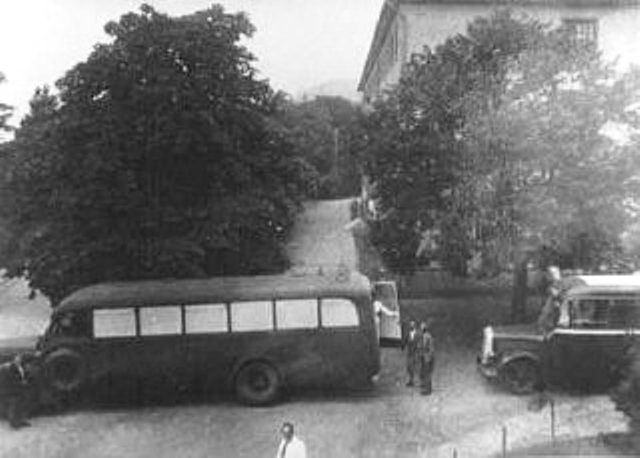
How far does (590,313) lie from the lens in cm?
1727

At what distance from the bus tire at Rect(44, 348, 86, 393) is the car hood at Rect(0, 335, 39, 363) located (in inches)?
196

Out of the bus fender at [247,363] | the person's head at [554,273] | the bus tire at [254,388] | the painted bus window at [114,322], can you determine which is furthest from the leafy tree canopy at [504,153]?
the painted bus window at [114,322]

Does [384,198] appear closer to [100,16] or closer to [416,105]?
[416,105]

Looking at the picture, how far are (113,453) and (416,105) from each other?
9.44 meters

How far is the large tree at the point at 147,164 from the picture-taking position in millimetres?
20625

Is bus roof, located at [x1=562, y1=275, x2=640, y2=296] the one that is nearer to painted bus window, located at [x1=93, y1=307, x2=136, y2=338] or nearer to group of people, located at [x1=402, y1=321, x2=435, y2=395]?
group of people, located at [x1=402, y1=321, x2=435, y2=395]

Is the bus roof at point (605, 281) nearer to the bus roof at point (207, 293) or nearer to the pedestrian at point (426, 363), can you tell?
the pedestrian at point (426, 363)

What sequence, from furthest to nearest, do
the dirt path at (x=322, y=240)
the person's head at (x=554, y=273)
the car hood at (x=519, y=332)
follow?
1. the dirt path at (x=322, y=240)
2. the person's head at (x=554, y=273)
3. the car hood at (x=519, y=332)

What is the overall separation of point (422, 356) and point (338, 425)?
2.45m

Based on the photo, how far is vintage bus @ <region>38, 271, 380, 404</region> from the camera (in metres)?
17.3

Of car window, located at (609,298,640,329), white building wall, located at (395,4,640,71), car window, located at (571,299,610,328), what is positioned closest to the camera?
car window, located at (609,298,640,329)

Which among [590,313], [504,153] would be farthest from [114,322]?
[504,153]

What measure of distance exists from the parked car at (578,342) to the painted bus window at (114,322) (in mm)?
6130

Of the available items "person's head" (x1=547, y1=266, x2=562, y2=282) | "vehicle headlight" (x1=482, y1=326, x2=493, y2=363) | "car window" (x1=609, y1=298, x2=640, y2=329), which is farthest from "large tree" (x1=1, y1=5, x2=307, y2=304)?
"car window" (x1=609, y1=298, x2=640, y2=329)
